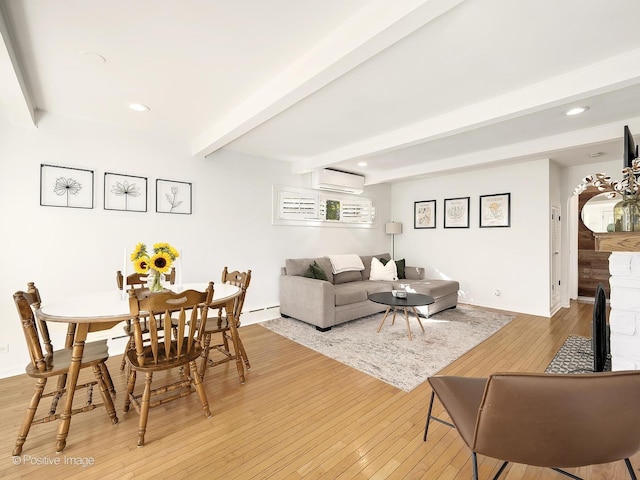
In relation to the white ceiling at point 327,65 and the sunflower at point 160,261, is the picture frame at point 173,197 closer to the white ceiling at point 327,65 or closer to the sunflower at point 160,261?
the white ceiling at point 327,65

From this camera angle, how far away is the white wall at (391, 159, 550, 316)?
14.9ft

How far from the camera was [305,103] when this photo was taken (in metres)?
2.74

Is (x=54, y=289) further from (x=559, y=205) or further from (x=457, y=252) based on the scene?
(x=559, y=205)

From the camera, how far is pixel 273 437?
1837 mm

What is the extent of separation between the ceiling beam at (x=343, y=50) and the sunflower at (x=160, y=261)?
1.38 metres

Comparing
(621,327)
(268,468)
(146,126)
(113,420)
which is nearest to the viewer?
(268,468)

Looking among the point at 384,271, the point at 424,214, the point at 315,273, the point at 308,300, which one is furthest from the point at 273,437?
the point at 424,214

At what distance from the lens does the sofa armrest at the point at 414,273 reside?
5.57 metres

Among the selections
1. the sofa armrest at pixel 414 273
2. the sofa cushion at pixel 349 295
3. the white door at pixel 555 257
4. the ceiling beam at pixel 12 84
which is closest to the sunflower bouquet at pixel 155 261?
the ceiling beam at pixel 12 84

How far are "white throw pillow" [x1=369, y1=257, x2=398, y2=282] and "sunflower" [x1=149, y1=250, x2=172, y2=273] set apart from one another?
3836 mm

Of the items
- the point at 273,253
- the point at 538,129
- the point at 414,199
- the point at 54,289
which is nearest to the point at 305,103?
the point at 273,253

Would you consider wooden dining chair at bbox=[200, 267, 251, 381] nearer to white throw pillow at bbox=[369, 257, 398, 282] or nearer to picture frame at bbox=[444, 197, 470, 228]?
white throw pillow at bbox=[369, 257, 398, 282]

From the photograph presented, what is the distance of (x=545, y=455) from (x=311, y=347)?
246 centimetres

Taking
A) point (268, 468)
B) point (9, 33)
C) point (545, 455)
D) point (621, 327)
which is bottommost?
point (268, 468)
